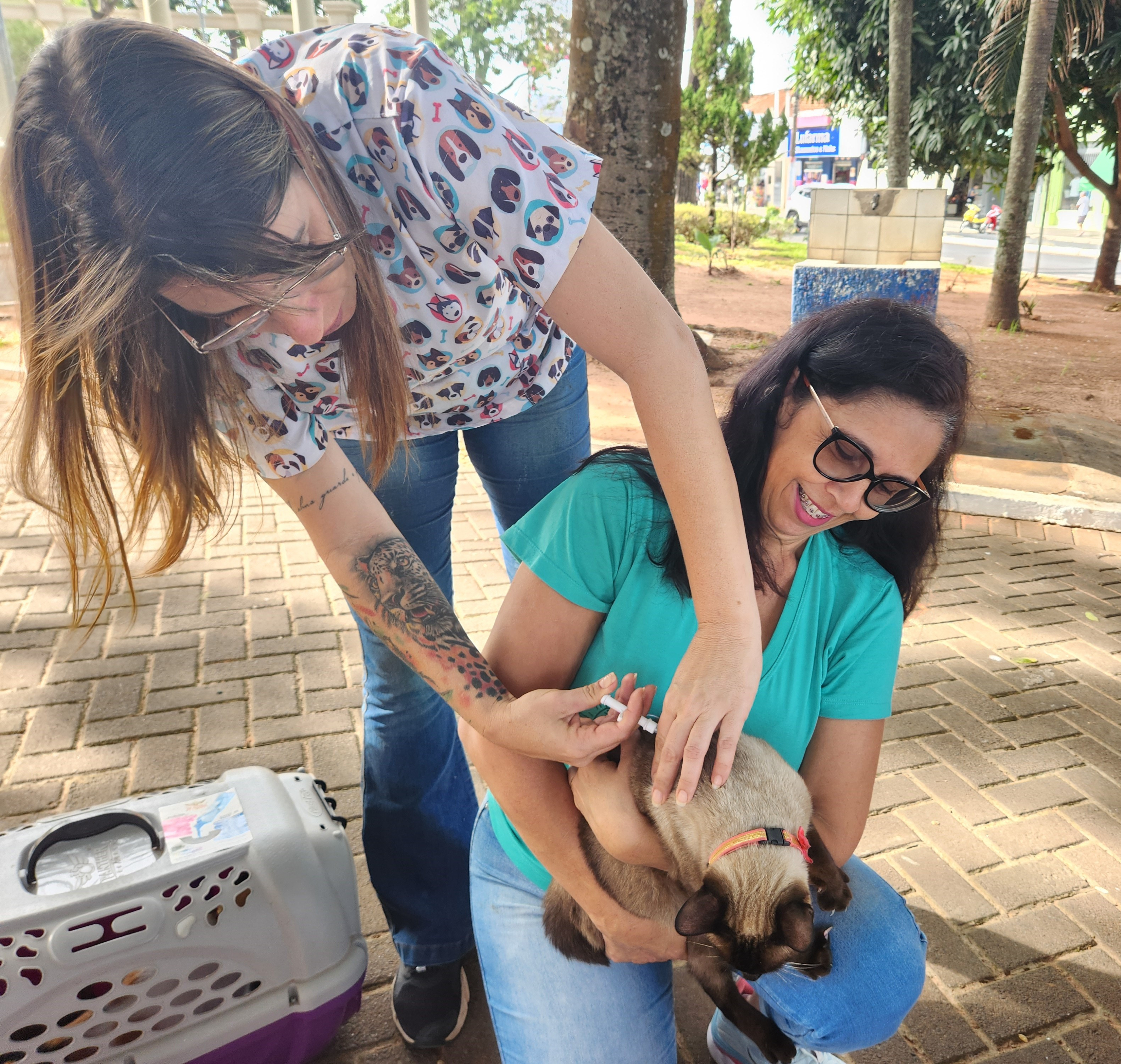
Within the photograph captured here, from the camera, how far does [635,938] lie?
1.70 metres

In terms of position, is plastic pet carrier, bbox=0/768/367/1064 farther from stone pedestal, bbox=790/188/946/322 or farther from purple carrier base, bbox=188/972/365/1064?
stone pedestal, bbox=790/188/946/322

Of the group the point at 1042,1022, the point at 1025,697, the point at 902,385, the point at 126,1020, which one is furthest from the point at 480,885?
the point at 1025,697

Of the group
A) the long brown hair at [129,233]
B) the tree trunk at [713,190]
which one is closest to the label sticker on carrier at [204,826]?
the long brown hair at [129,233]

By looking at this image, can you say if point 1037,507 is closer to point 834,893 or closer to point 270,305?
point 834,893

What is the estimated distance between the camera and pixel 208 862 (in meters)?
1.72

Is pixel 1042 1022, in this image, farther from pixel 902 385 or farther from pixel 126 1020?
pixel 126 1020

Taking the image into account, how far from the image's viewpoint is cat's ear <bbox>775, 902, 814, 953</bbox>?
150 cm

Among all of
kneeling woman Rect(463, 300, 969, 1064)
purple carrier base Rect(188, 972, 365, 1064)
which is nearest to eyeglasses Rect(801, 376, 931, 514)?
kneeling woman Rect(463, 300, 969, 1064)

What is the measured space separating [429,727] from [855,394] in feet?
4.17

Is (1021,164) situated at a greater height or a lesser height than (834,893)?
greater

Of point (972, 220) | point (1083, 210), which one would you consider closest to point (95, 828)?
point (972, 220)

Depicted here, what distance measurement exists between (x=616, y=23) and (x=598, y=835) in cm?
661

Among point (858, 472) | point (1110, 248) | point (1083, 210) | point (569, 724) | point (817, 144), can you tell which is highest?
point (817, 144)

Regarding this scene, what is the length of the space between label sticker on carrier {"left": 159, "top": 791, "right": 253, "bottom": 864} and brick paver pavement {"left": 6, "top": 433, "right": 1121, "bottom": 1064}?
0.73m
